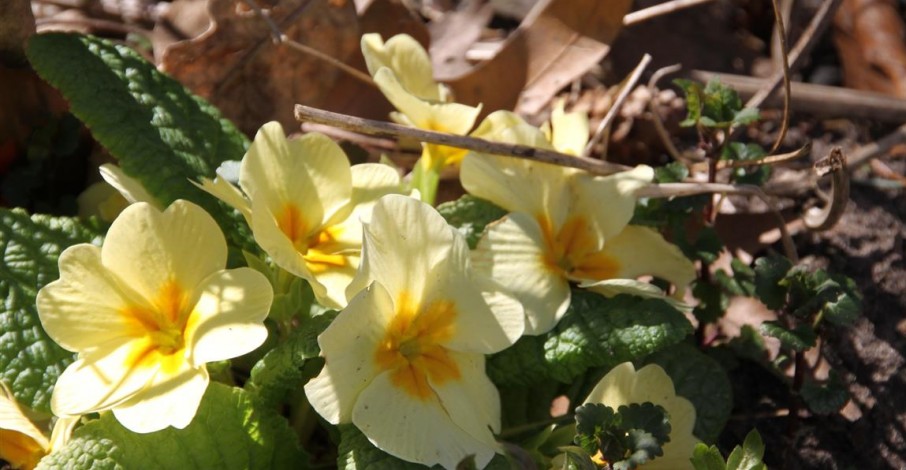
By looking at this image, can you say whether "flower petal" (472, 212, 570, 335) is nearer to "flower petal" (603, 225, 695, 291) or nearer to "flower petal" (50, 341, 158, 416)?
"flower petal" (603, 225, 695, 291)

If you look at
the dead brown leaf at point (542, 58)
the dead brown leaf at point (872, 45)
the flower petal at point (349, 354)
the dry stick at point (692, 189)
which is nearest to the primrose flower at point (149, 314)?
the flower petal at point (349, 354)

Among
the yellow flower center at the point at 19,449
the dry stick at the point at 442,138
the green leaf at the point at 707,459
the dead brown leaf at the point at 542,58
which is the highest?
the dry stick at the point at 442,138

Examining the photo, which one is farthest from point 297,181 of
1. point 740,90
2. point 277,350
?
point 740,90

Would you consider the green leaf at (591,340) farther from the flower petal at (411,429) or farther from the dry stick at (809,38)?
the dry stick at (809,38)

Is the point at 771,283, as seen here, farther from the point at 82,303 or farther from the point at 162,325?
the point at 82,303

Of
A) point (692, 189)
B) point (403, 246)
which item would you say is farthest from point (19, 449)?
point (692, 189)

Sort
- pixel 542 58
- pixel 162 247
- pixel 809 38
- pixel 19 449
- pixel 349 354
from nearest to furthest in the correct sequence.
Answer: pixel 349 354
pixel 162 247
pixel 19 449
pixel 809 38
pixel 542 58

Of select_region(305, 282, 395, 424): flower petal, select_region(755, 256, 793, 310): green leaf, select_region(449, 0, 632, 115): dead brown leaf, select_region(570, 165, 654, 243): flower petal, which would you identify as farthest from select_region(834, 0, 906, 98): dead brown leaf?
select_region(305, 282, 395, 424): flower petal
